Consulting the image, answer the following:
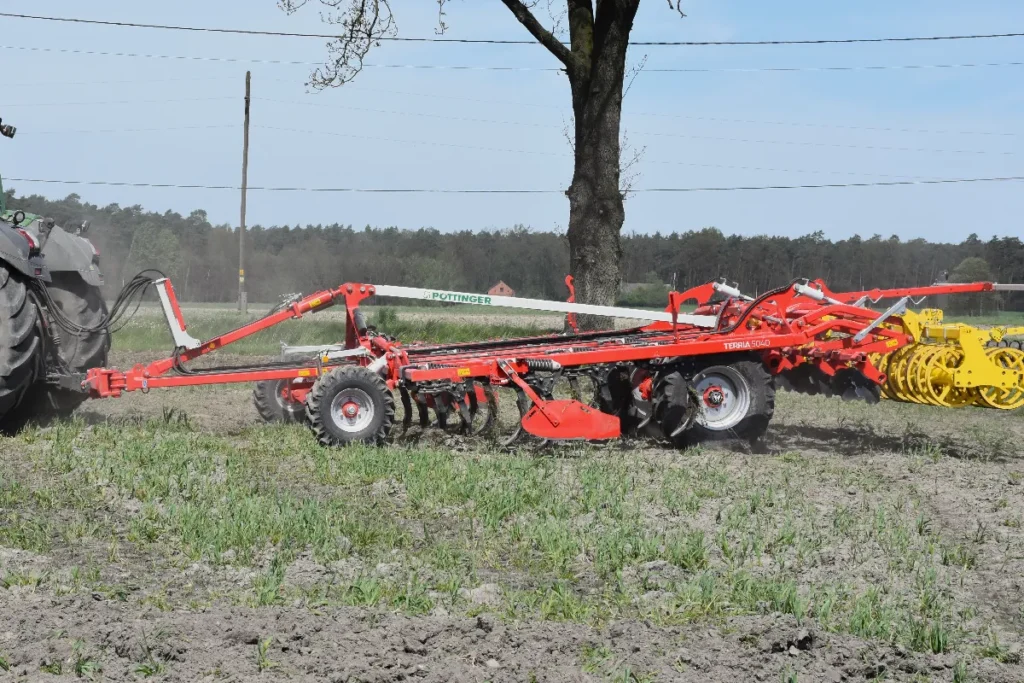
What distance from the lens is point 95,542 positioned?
546 cm

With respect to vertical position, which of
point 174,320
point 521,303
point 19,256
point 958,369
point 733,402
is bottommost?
point 733,402

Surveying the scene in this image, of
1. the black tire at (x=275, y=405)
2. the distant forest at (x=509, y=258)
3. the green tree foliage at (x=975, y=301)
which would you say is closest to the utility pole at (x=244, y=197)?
the distant forest at (x=509, y=258)

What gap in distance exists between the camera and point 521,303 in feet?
29.5

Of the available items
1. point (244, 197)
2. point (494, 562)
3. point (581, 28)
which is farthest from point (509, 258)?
point (494, 562)

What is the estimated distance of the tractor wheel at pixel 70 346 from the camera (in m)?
8.96

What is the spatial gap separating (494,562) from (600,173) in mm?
9360

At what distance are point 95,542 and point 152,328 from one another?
17870mm

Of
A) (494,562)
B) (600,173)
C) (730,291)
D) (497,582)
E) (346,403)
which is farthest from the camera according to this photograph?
(600,173)

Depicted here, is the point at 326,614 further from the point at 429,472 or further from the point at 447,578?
the point at 429,472

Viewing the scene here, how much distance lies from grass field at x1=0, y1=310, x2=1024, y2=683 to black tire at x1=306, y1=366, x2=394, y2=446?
197mm

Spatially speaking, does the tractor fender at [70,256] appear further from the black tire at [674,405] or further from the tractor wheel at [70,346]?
the black tire at [674,405]

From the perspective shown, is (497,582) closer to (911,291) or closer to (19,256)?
(19,256)

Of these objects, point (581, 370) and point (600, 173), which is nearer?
point (581, 370)

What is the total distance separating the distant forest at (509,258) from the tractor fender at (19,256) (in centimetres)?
1695
